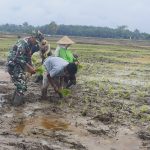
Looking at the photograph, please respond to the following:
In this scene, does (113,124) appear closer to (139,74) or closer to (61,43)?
(61,43)

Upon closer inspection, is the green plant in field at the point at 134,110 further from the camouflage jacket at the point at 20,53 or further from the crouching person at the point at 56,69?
the camouflage jacket at the point at 20,53

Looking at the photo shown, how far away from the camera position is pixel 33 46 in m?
10.3

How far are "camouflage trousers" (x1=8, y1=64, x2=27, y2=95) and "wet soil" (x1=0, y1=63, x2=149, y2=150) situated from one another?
1.30 ft

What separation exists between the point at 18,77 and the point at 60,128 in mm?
2363

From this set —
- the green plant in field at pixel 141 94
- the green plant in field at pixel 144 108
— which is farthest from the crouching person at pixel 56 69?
the green plant in field at pixel 141 94

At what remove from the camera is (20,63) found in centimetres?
1006

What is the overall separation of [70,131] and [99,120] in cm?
122

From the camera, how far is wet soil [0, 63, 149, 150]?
6961mm

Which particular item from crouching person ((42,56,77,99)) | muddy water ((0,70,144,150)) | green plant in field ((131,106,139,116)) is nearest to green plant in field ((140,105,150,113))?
green plant in field ((131,106,139,116))

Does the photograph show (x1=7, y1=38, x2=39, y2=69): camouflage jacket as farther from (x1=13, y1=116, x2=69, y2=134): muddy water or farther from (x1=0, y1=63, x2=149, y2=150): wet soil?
(x1=13, y1=116, x2=69, y2=134): muddy water

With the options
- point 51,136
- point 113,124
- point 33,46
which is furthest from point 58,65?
point 51,136

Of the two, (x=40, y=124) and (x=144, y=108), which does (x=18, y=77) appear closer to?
(x=40, y=124)

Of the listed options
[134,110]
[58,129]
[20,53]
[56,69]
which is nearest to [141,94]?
[134,110]

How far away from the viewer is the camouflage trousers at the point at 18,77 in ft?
33.0
